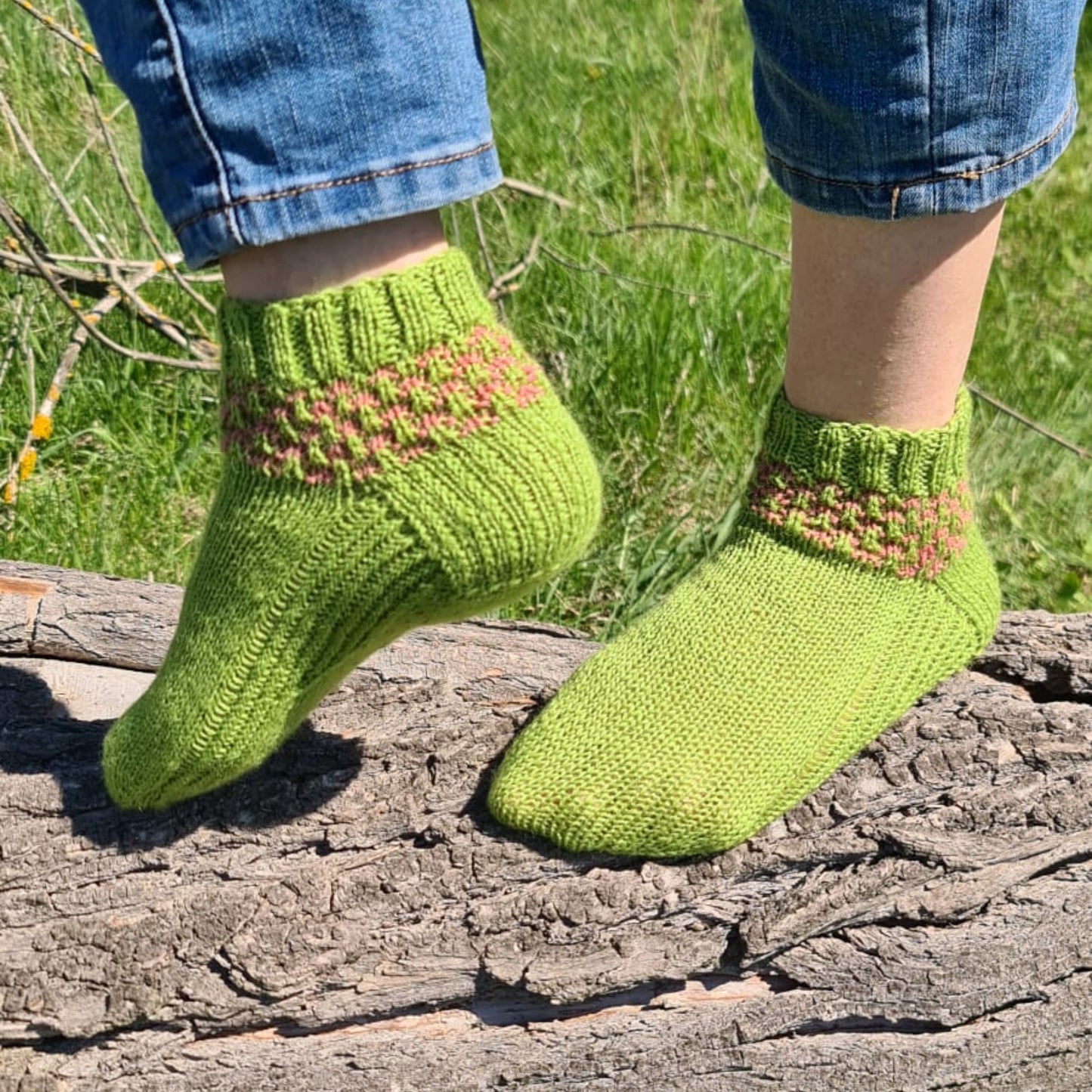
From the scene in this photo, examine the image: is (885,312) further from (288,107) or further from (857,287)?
(288,107)

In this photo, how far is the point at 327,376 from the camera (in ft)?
2.99

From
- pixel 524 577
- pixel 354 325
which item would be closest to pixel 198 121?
pixel 354 325

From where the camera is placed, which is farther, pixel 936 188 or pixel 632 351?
pixel 632 351

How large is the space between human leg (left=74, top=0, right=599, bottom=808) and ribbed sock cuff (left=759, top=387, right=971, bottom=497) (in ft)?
0.78

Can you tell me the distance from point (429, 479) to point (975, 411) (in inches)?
63.5

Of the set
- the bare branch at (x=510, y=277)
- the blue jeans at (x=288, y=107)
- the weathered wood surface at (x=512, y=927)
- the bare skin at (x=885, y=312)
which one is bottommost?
the weathered wood surface at (x=512, y=927)

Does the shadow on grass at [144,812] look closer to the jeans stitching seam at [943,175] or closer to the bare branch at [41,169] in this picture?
the jeans stitching seam at [943,175]

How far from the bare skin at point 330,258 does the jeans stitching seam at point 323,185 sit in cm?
4

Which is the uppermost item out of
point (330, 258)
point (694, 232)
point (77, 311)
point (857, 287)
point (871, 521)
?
point (330, 258)

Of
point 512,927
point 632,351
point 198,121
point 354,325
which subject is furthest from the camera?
Result: point 632,351

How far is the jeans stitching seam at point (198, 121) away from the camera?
768mm

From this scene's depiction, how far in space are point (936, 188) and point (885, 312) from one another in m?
0.13

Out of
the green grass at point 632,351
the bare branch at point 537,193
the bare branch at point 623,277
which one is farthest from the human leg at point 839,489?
the bare branch at point 537,193

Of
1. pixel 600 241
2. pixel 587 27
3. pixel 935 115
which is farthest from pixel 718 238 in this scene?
pixel 935 115
